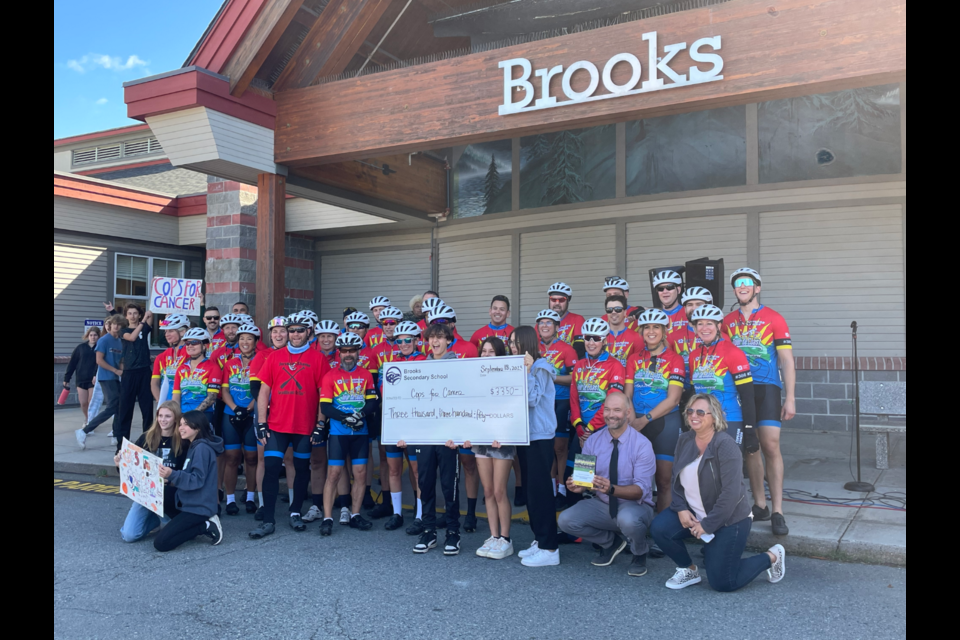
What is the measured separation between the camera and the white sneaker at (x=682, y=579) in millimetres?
4949

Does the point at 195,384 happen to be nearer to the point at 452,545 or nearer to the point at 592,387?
the point at 452,545

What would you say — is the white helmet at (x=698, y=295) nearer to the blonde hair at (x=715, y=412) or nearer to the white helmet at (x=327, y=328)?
the blonde hair at (x=715, y=412)

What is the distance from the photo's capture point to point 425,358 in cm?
682

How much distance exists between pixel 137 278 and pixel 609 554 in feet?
48.6

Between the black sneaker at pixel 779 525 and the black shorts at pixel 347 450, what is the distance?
3.76 metres

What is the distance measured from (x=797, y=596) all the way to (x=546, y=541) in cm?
184

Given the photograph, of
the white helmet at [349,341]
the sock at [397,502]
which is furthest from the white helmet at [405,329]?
the sock at [397,502]

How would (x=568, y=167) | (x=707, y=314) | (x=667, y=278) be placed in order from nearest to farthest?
(x=707, y=314)
(x=667, y=278)
(x=568, y=167)

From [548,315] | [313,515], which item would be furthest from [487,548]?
[548,315]

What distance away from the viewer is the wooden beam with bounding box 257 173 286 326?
29.0 ft

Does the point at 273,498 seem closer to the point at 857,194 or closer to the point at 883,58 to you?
the point at 883,58

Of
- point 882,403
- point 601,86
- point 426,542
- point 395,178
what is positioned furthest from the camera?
point 395,178
